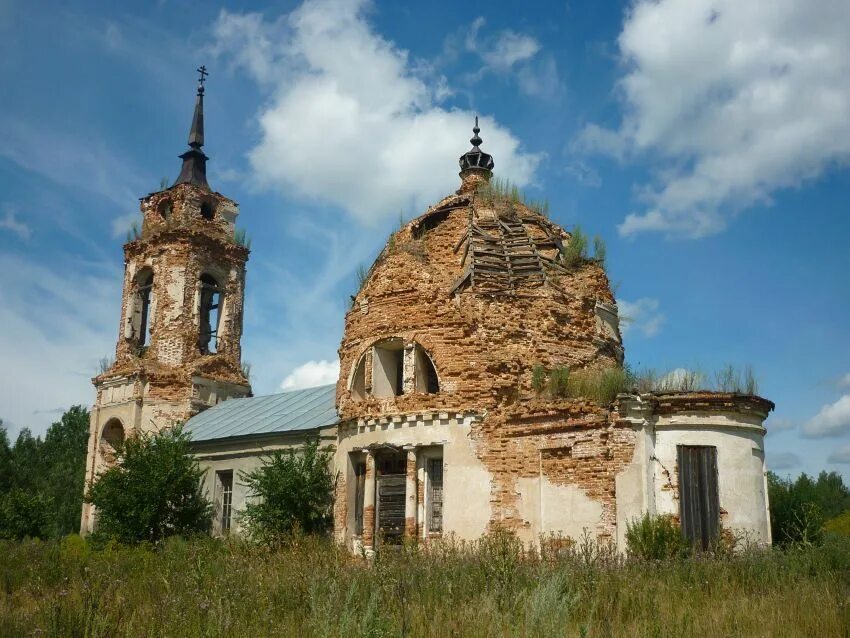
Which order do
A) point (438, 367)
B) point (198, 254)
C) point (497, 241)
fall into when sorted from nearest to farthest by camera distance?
point (438, 367) → point (497, 241) → point (198, 254)

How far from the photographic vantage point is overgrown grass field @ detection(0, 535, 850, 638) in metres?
7.08

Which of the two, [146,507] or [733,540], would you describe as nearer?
[733,540]

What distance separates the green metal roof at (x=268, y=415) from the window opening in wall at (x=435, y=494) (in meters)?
4.09

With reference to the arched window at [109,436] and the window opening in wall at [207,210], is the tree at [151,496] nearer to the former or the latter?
the arched window at [109,436]

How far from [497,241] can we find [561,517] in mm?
6530

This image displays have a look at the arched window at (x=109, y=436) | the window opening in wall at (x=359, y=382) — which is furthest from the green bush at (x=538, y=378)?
the arched window at (x=109, y=436)

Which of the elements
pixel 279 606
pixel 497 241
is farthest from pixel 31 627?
pixel 497 241

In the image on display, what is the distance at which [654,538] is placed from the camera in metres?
13.8

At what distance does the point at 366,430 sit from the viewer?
1762 cm

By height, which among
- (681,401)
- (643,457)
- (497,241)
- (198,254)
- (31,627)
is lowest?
(31,627)

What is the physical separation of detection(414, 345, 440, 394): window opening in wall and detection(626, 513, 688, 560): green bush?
16.7 ft

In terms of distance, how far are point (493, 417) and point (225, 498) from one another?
11.4 m

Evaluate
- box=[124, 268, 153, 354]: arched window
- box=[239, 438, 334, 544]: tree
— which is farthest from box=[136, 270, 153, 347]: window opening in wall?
box=[239, 438, 334, 544]: tree

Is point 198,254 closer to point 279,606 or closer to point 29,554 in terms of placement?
point 29,554
